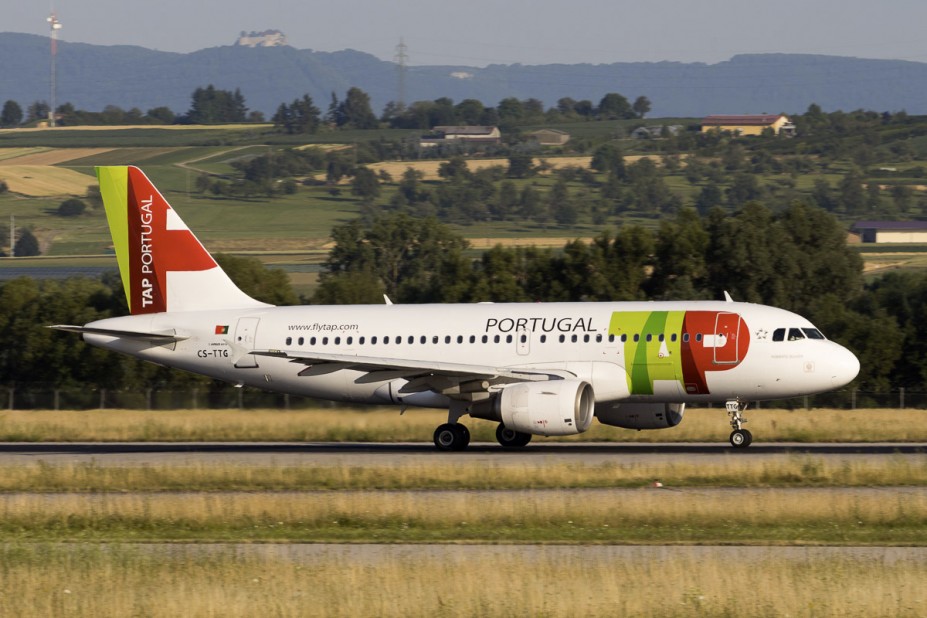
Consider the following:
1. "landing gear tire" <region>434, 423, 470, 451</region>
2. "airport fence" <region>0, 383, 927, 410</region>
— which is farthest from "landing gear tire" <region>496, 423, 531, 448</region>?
"airport fence" <region>0, 383, 927, 410</region>

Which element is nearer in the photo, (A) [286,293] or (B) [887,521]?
(B) [887,521]

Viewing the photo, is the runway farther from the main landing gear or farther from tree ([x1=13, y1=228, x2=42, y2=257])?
tree ([x1=13, y1=228, x2=42, y2=257])

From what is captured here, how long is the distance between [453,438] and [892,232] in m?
164

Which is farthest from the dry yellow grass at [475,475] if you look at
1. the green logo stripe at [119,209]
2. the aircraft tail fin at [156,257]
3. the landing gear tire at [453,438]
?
the green logo stripe at [119,209]

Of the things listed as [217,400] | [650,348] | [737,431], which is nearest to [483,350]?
[650,348]

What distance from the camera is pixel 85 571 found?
17391mm

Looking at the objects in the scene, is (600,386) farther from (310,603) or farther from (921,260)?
(921,260)

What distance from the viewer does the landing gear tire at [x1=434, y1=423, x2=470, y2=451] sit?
3581 cm

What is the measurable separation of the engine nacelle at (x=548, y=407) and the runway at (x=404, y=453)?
710 mm

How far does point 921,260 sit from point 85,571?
149m

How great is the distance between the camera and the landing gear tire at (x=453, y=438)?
35.8 meters

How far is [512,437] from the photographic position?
37.0 meters

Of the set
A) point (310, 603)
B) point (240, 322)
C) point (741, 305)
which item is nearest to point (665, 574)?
point (310, 603)

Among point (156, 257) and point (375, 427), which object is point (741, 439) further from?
point (156, 257)
